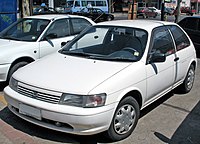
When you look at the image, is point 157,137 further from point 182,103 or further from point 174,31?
point 174,31

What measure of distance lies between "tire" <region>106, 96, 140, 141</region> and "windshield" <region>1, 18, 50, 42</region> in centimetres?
312

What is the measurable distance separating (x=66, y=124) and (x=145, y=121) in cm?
149

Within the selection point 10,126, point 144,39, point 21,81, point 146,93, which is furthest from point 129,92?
point 10,126

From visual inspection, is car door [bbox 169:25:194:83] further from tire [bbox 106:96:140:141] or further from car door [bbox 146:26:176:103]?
tire [bbox 106:96:140:141]

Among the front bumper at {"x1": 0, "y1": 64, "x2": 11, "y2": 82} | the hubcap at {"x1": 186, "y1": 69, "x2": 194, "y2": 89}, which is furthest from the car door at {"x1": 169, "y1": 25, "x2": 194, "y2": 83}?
the front bumper at {"x1": 0, "y1": 64, "x2": 11, "y2": 82}

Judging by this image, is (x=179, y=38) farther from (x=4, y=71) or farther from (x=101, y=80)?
(x=4, y=71)

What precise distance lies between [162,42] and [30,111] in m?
2.52

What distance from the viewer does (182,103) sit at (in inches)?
200

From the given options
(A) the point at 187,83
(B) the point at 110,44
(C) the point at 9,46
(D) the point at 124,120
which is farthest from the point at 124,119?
(C) the point at 9,46

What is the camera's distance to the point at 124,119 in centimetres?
360

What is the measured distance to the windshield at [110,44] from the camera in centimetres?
407

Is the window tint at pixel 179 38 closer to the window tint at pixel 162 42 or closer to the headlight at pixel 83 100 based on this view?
the window tint at pixel 162 42

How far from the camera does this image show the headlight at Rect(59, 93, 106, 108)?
125 inches

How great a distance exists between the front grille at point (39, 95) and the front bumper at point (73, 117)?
1.8 inches
